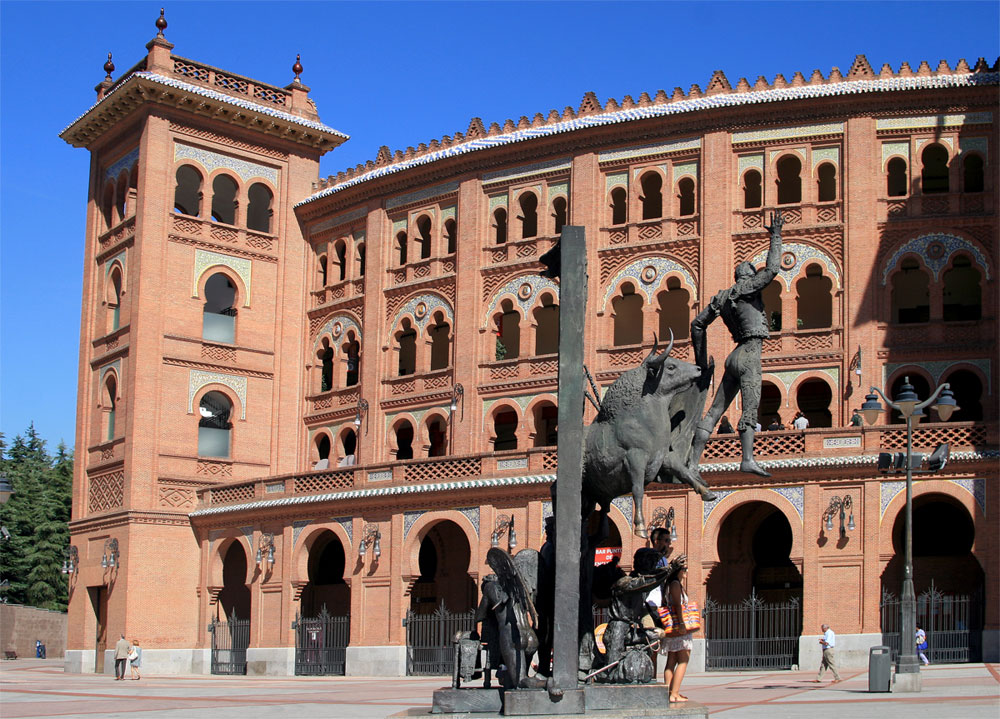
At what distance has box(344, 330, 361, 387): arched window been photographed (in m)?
45.6

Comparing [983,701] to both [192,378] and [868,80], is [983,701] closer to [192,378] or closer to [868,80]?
[868,80]

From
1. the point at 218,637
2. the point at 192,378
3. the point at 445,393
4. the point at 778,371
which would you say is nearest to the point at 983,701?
the point at 778,371

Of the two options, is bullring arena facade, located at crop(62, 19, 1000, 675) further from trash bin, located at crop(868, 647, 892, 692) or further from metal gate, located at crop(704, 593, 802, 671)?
trash bin, located at crop(868, 647, 892, 692)

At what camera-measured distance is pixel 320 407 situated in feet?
151

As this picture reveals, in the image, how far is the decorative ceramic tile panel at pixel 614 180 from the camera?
1580 inches

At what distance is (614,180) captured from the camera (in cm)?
4028

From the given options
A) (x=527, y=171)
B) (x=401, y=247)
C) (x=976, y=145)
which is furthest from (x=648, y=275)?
(x=401, y=247)

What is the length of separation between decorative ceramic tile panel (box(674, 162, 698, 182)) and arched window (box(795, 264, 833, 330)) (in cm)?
433

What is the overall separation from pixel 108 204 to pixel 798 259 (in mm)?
24657

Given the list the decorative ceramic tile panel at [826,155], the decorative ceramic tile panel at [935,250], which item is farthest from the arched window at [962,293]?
the decorative ceramic tile panel at [826,155]

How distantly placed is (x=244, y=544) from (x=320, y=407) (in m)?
6.10

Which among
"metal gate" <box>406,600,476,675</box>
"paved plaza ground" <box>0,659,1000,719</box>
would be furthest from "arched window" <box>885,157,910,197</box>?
"metal gate" <box>406,600,476,675</box>

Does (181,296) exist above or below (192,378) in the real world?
above

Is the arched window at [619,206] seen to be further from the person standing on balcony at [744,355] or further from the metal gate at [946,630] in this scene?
the person standing on balcony at [744,355]
